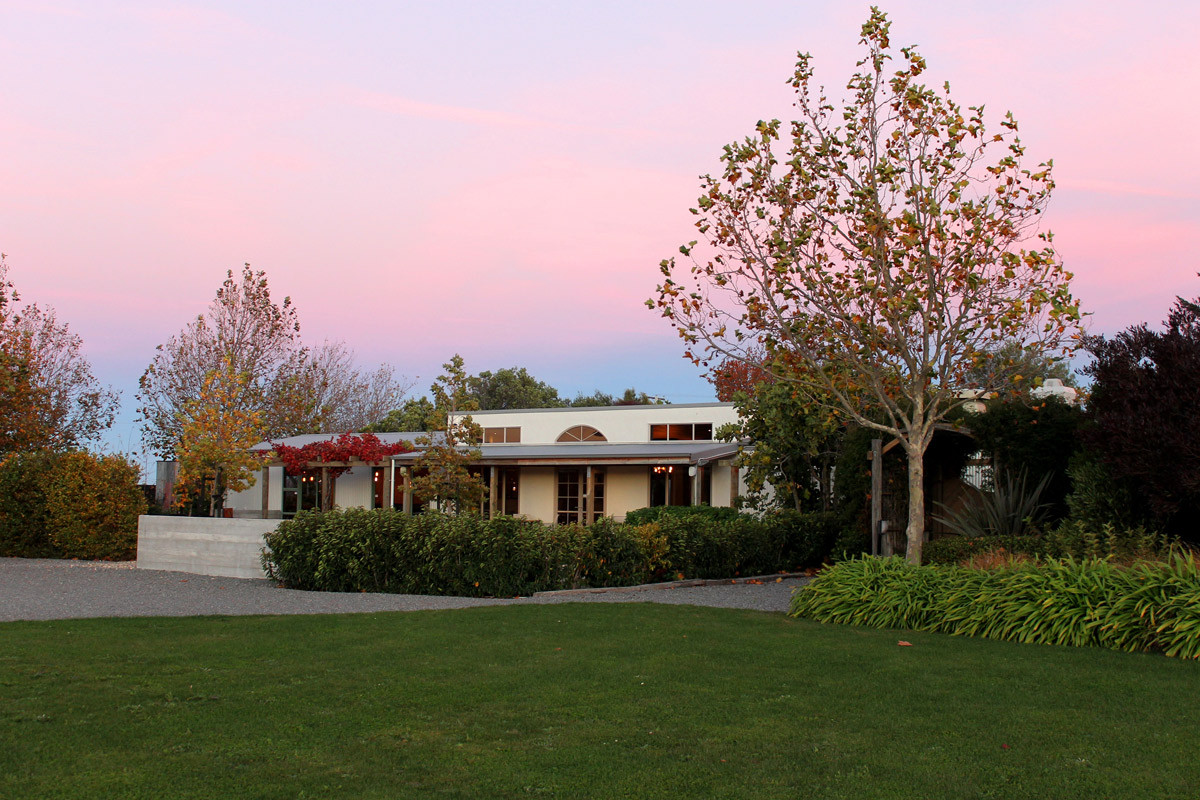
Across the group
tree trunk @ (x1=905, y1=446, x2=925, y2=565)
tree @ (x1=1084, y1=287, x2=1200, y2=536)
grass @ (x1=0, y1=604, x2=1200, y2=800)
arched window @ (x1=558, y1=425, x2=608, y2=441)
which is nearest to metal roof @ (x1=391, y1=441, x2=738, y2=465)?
arched window @ (x1=558, y1=425, x2=608, y2=441)

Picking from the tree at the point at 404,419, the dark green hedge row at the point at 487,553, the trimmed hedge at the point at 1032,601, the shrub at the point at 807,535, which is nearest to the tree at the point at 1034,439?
the shrub at the point at 807,535

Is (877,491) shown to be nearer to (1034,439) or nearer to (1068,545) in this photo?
(1034,439)

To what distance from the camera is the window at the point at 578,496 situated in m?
27.6

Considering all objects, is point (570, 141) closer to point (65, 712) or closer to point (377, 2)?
point (377, 2)

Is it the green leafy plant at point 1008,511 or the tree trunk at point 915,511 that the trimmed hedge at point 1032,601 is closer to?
the tree trunk at point 915,511

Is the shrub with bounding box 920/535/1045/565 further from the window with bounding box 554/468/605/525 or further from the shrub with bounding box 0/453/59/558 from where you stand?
the shrub with bounding box 0/453/59/558

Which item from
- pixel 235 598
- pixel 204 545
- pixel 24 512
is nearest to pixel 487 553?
pixel 235 598

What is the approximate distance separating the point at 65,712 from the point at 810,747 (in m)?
4.36

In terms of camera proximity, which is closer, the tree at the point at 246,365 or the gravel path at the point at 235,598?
the gravel path at the point at 235,598

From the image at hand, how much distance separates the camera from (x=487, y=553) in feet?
43.9

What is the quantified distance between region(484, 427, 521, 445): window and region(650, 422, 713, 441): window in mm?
4441

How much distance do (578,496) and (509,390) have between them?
94.1ft

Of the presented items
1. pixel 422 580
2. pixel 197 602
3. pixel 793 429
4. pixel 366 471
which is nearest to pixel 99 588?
pixel 197 602

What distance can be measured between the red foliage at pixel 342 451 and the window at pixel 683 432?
6.99 m
